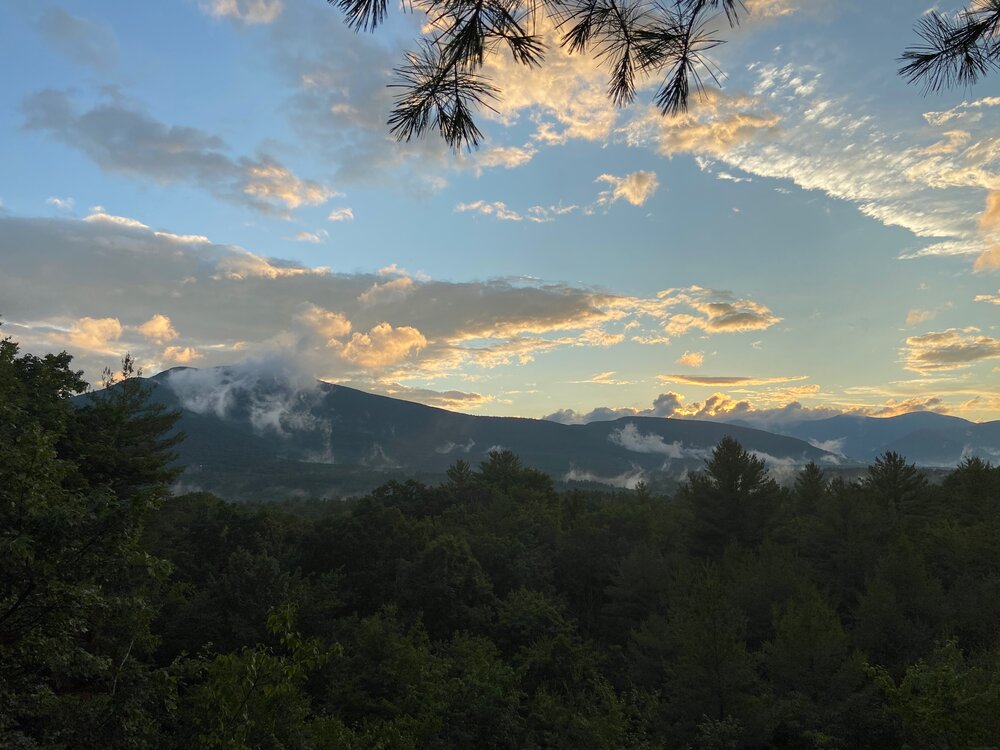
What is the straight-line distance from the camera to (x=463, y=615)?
109ft

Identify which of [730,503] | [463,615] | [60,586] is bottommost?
[463,615]

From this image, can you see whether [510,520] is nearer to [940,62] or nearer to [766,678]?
[766,678]

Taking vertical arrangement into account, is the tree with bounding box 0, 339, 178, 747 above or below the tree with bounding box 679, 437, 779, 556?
above

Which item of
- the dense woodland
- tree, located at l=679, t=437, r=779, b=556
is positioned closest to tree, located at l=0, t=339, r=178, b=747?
the dense woodland

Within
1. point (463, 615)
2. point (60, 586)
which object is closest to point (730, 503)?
point (463, 615)

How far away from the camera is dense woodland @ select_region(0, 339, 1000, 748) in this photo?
332 inches

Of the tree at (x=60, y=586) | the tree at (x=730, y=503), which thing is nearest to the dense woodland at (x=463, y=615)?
the tree at (x=60, y=586)

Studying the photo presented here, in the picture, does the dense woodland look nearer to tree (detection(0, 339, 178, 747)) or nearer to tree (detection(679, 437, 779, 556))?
tree (detection(0, 339, 178, 747))

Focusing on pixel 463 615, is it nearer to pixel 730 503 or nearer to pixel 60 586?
pixel 730 503

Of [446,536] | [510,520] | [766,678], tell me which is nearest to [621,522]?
[510,520]

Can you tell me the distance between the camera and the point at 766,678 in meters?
27.0

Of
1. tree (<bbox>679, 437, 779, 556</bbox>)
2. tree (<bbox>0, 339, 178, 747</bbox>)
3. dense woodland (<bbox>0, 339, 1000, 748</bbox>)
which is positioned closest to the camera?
tree (<bbox>0, 339, 178, 747</bbox>)

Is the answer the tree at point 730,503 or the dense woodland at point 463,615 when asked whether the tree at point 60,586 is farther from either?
the tree at point 730,503

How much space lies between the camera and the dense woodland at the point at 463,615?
844cm
